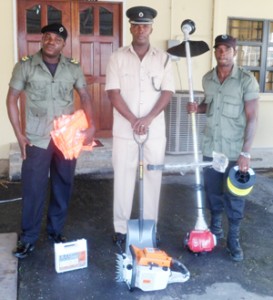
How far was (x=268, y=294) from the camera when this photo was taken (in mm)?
2811

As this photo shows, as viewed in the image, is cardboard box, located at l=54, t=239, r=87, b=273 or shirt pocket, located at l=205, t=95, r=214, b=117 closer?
cardboard box, located at l=54, t=239, r=87, b=273

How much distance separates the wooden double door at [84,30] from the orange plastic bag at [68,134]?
2.91m

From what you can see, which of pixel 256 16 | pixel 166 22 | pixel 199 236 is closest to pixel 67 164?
pixel 199 236

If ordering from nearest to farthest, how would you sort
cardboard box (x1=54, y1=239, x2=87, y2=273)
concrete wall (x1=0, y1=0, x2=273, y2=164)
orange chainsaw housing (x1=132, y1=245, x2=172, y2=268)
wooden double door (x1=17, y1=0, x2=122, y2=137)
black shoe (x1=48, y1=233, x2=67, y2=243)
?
orange chainsaw housing (x1=132, y1=245, x2=172, y2=268)
cardboard box (x1=54, y1=239, x2=87, y2=273)
black shoe (x1=48, y1=233, x2=67, y2=243)
wooden double door (x1=17, y1=0, x2=122, y2=137)
concrete wall (x1=0, y1=0, x2=273, y2=164)

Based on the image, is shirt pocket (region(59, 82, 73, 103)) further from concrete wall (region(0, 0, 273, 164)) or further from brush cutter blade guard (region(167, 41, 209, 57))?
concrete wall (region(0, 0, 273, 164))

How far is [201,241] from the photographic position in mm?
3236

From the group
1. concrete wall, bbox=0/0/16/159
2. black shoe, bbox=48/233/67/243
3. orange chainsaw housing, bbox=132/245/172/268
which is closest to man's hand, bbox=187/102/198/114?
orange chainsaw housing, bbox=132/245/172/268

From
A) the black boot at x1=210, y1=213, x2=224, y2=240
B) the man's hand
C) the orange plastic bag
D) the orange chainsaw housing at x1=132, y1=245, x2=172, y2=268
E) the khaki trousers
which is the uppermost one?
the man's hand

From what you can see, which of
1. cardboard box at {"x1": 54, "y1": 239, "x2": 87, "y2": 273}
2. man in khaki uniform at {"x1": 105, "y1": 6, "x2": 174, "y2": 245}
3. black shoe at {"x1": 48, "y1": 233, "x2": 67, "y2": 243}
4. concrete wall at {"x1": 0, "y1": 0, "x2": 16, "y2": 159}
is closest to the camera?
cardboard box at {"x1": 54, "y1": 239, "x2": 87, "y2": 273}

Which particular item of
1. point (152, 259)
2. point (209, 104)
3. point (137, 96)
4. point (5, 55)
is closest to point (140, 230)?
point (152, 259)

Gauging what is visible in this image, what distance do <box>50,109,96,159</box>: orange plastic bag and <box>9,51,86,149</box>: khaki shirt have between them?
53 millimetres

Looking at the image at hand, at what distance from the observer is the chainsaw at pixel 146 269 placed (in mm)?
2701

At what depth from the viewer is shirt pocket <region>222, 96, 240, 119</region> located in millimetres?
3158

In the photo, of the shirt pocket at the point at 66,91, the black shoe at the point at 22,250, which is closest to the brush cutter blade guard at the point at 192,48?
the shirt pocket at the point at 66,91
